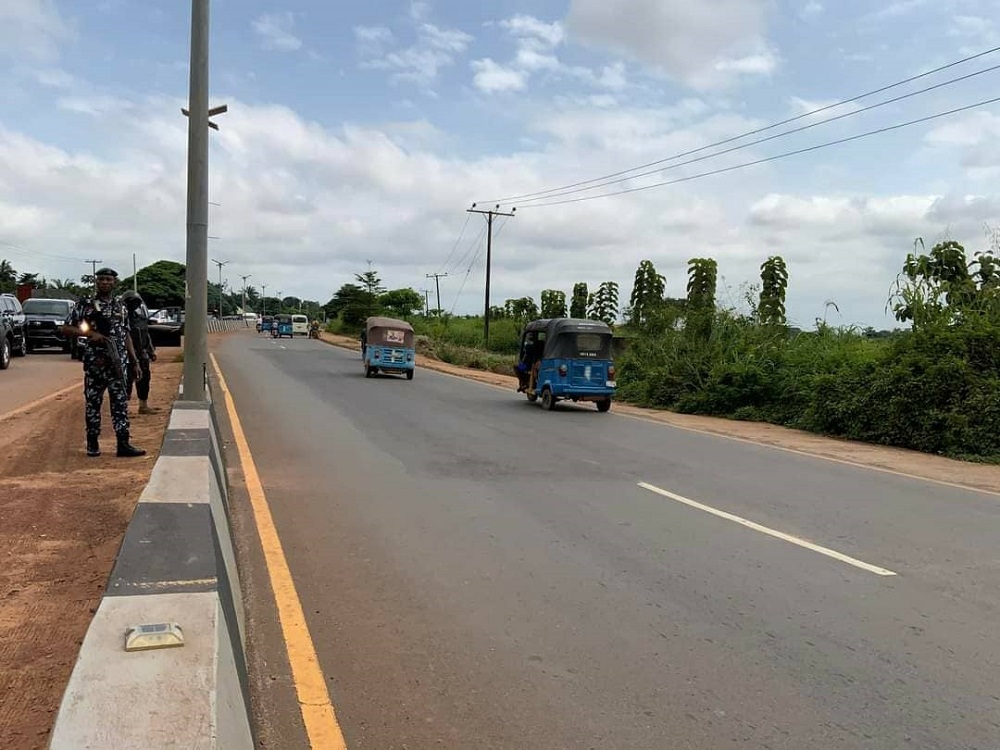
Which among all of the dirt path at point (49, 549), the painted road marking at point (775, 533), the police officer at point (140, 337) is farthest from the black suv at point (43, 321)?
the painted road marking at point (775, 533)

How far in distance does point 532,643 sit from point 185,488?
110 inches

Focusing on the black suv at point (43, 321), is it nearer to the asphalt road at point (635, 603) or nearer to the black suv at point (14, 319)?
the black suv at point (14, 319)

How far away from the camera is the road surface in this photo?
48.4ft

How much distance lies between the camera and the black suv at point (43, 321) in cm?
2647

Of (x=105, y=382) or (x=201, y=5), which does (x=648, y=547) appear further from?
(x=201, y=5)

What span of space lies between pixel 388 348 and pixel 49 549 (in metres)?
20.0

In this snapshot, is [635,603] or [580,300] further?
[580,300]

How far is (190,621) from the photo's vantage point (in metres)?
3.39

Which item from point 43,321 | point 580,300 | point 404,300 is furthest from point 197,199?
point 404,300

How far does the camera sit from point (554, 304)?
61250mm

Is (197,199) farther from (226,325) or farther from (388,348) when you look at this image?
(226,325)

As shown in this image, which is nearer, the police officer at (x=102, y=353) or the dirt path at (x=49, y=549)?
the dirt path at (x=49, y=549)

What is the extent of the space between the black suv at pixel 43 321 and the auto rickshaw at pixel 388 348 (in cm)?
991

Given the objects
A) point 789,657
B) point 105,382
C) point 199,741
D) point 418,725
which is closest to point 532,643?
point 418,725
